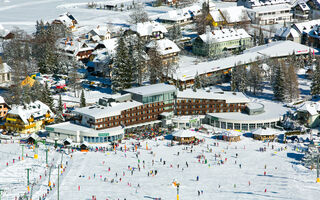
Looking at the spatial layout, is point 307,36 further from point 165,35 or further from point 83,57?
point 83,57

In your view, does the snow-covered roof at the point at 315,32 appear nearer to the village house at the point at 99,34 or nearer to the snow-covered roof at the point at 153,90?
the village house at the point at 99,34

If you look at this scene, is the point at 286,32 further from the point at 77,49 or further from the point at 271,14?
the point at 77,49

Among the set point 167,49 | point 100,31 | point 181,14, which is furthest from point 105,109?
point 181,14

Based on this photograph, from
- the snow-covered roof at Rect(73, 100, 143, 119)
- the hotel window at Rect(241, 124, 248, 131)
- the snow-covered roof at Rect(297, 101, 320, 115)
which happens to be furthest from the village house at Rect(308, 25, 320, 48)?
the snow-covered roof at Rect(73, 100, 143, 119)

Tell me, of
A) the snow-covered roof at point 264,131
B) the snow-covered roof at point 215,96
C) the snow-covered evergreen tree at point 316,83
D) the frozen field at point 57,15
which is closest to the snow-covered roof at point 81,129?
the snow-covered roof at point 215,96

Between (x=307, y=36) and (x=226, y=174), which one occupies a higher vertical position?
(x=307, y=36)

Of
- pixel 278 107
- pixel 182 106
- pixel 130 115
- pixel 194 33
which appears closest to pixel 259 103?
pixel 278 107
